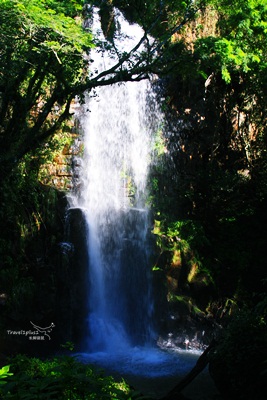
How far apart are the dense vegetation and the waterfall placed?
0.57 metres

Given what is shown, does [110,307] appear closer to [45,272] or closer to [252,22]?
[45,272]

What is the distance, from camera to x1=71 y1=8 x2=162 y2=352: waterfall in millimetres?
10133

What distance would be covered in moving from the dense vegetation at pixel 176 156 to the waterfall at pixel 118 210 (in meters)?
0.57

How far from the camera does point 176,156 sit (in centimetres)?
1421

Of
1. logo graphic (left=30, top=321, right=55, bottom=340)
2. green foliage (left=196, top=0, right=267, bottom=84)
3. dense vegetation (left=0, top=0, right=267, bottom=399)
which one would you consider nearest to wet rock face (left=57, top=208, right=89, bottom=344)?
dense vegetation (left=0, top=0, right=267, bottom=399)

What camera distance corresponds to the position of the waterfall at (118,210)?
1013cm

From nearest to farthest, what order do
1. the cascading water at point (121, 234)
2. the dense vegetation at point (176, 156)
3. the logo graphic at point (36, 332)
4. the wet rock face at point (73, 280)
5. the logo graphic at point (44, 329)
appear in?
1. the dense vegetation at point (176, 156)
2. the cascading water at point (121, 234)
3. the logo graphic at point (36, 332)
4. the logo graphic at point (44, 329)
5. the wet rock face at point (73, 280)

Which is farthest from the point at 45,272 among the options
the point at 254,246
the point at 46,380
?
the point at 46,380

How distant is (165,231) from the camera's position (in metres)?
11.1

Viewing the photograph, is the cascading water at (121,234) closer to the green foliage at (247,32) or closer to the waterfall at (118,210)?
the waterfall at (118,210)

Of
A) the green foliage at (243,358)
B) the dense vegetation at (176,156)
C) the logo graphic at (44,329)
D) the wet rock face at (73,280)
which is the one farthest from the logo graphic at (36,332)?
the green foliage at (243,358)

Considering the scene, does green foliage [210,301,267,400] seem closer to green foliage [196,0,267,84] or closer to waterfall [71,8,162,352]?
Result: waterfall [71,8,162,352]

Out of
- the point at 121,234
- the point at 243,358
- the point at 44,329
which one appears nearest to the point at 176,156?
the point at 121,234

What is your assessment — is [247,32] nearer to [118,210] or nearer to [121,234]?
[118,210]
